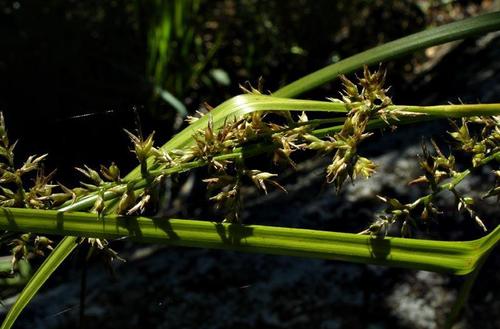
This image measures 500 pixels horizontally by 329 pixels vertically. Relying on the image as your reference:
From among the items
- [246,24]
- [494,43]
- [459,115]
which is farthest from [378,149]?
[459,115]

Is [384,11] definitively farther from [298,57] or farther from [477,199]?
[477,199]

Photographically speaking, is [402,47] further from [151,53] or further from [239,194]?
[151,53]

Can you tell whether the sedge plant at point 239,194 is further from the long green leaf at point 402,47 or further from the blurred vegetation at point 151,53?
the blurred vegetation at point 151,53

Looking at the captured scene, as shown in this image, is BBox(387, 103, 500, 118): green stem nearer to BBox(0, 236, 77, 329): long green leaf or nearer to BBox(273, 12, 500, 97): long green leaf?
BBox(273, 12, 500, 97): long green leaf

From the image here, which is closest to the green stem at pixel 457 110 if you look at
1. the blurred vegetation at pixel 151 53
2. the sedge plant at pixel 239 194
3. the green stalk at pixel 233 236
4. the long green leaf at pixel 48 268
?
the sedge plant at pixel 239 194

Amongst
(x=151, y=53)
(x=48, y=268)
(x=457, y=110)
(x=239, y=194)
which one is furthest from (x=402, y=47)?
(x=151, y=53)

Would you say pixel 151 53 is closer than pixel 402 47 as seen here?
No
